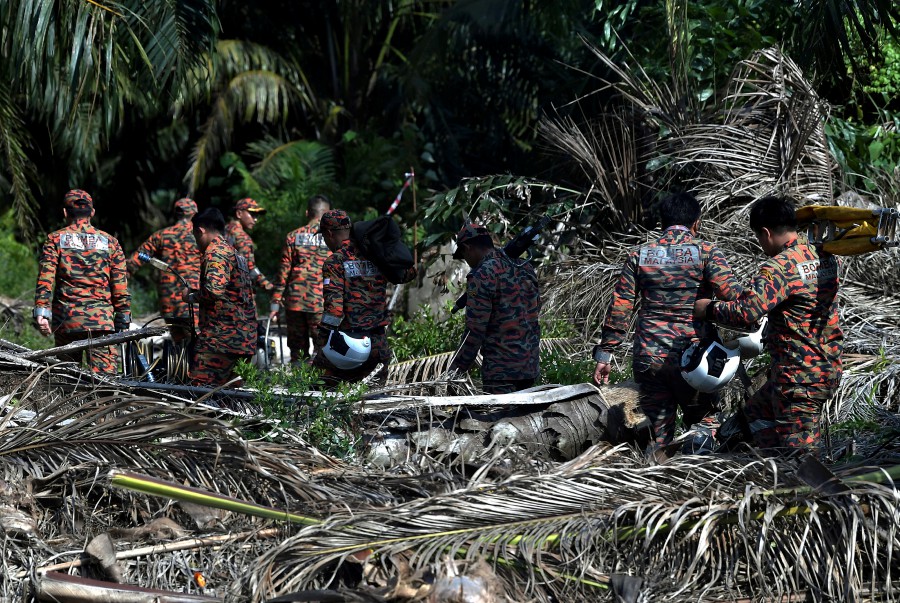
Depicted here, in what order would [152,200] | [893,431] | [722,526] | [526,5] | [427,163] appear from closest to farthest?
[722,526] → [893,431] → [526,5] → [427,163] → [152,200]

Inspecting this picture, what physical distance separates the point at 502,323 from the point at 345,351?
43.2 inches

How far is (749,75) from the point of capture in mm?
10500

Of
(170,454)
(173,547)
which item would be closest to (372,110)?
(170,454)

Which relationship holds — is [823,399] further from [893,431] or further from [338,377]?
[338,377]

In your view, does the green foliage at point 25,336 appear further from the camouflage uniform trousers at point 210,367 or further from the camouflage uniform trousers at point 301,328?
the camouflage uniform trousers at point 210,367

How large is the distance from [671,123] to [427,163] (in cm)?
576

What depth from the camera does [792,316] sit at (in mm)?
5742

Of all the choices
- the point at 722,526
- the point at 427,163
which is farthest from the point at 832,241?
the point at 427,163

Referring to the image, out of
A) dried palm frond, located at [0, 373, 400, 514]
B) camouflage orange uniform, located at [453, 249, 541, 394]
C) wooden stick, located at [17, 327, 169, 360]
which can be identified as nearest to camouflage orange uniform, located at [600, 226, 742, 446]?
camouflage orange uniform, located at [453, 249, 541, 394]

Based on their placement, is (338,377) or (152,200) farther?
(152,200)

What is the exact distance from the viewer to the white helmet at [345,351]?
7191 millimetres

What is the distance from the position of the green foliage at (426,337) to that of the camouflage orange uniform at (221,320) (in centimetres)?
161

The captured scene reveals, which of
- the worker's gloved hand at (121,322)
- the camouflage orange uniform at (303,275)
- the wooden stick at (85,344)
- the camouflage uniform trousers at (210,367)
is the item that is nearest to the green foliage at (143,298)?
the camouflage orange uniform at (303,275)

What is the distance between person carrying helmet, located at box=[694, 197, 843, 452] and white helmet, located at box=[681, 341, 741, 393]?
226 mm
